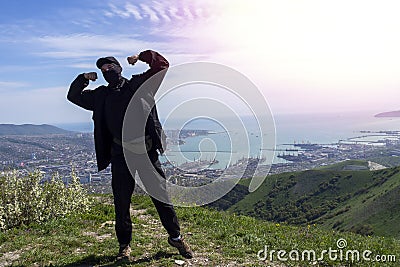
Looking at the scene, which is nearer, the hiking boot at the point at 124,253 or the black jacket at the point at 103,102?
the black jacket at the point at 103,102

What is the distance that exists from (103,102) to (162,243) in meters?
3.10

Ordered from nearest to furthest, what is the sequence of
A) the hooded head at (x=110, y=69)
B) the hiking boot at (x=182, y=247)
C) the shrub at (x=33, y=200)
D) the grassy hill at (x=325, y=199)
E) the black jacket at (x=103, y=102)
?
the black jacket at (x=103, y=102)
the hooded head at (x=110, y=69)
the hiking boot at (x=182, y=247)
the shrub at (x=33, y=200)
the grassy hill at (x=325, y=199)

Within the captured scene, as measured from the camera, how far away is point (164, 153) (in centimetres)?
586

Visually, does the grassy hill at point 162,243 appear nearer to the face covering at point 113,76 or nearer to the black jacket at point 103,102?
the black jacket at point 103,102

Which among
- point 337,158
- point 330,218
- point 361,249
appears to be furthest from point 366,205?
point 337,158

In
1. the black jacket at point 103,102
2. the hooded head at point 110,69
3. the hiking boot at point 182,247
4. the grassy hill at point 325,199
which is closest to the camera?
the black jacket at point 103,102

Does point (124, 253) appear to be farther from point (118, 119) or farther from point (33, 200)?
point (33, 200)

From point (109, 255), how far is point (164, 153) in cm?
219

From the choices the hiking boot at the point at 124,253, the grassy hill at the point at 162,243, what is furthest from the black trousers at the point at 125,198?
the grassy hill at the point at 162,243

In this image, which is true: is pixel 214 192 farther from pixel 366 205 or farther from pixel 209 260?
pixel 366 205

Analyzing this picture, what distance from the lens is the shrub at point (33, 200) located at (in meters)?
8.66

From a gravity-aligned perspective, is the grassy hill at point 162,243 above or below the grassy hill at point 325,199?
above

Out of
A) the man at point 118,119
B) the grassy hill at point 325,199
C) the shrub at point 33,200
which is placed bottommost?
the grassy hill at point 325,199

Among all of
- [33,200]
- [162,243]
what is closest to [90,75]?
[162,243]
